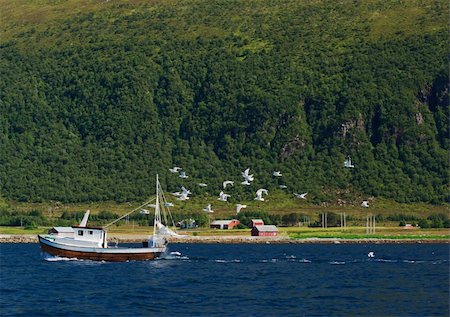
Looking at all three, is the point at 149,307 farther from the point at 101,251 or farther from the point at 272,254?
the point at 272,254

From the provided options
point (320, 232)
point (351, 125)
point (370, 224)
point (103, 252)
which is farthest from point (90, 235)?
point (351, 125)

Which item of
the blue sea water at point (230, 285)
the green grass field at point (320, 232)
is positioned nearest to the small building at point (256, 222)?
the green grass field at point (320, 232)

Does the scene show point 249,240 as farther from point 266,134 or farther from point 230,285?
point 230,285

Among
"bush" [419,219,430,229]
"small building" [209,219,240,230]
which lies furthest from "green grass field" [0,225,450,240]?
"bush" [419,219,430,229]

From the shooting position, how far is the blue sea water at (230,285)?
190 ft

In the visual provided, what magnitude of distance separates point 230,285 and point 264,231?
70634 millimetres

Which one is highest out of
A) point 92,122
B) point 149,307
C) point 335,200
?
point 92,122

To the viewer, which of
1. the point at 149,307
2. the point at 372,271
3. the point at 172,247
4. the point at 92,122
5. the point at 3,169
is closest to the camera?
the point at 149,307

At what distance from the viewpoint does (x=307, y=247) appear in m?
124

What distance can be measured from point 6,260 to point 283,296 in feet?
123

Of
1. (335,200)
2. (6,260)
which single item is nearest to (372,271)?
(6,260)

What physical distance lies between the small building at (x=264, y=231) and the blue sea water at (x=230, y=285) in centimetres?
3539

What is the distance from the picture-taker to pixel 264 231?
141 metres

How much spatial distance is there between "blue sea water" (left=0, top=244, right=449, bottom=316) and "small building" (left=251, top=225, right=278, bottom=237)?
3539 cm
